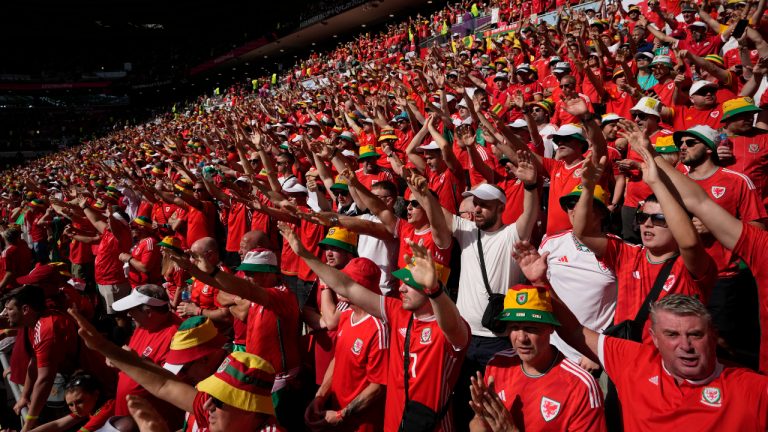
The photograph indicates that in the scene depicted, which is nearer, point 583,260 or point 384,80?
point 583,260

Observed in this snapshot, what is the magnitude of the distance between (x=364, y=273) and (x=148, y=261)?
4429mm

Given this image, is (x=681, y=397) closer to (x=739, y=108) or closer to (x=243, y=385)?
(x=243, y=385)

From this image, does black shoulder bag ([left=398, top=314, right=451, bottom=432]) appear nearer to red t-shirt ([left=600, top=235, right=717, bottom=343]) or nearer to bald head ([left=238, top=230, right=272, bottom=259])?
red t-shirt ([left=600, top=235, right=717, bottom=343])

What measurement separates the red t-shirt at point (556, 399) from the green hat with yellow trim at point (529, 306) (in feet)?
0.79

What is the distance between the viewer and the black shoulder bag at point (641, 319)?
9.72 feet

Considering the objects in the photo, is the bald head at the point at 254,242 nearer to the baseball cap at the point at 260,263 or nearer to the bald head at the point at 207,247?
the bald head at the point at 207,247

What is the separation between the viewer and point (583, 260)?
3525mm

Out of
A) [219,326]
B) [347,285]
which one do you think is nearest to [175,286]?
[219,326]

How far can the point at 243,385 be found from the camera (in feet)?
8.75

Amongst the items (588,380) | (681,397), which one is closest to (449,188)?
(588,380)

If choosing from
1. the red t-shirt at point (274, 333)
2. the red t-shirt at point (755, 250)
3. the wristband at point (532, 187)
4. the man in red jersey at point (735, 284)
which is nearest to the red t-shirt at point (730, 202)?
the man in red jersey at point (735, 284)

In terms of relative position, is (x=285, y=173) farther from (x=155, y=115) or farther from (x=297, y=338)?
(x=155, y=115)

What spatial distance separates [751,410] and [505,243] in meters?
1.77

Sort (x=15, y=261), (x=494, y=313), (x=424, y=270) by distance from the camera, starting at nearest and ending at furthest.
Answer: (x=424, y=270)
(x=494, y=313)
(x=15, y=261)
